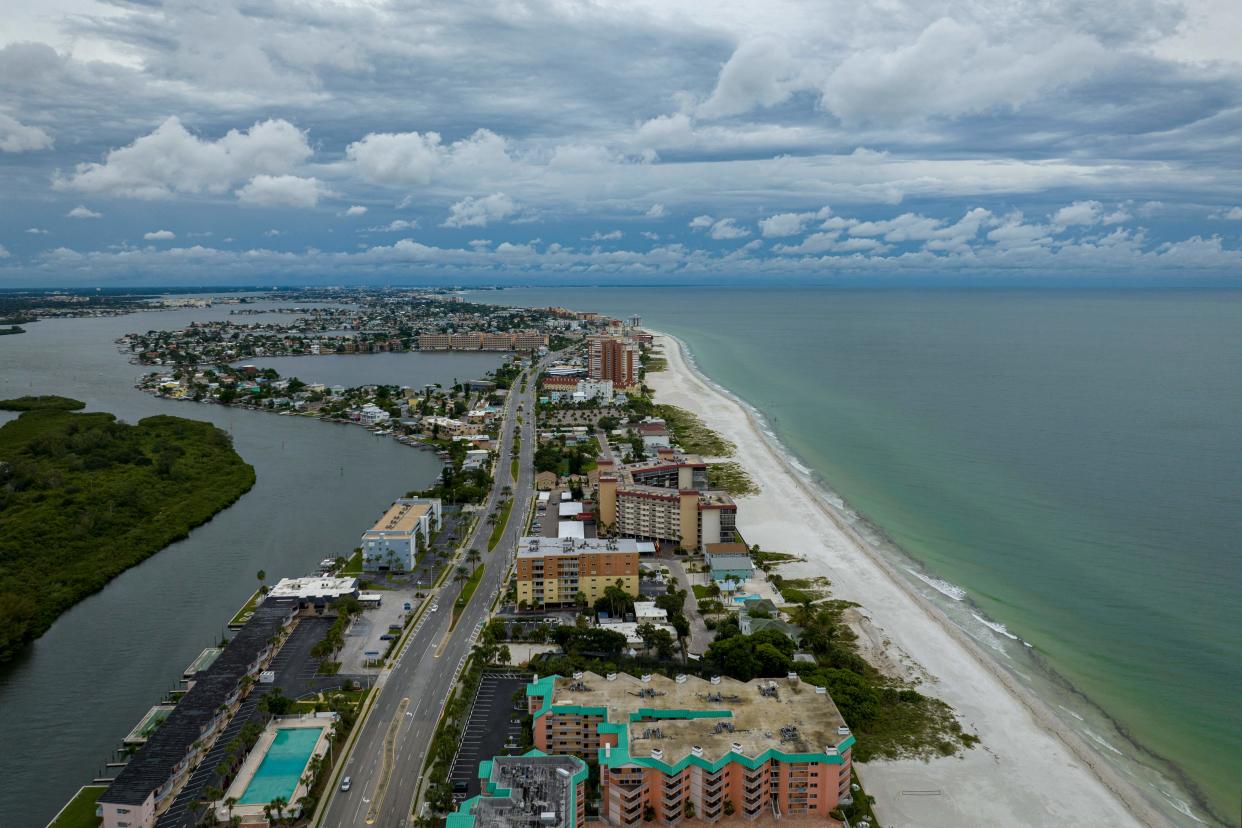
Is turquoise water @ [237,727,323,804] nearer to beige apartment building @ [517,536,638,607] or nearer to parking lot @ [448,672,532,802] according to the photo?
parking lot @ [448,672,532,802]

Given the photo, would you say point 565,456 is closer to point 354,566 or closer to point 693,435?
point 693,435

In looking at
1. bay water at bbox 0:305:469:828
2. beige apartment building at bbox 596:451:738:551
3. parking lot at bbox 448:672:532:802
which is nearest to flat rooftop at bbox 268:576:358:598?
bay water at bbox 0:305:469:828

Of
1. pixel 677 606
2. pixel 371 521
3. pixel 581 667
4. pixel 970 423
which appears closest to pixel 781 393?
pixel 970 423

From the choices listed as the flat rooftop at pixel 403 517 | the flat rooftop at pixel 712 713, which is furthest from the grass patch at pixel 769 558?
the flat rooftop at pixel 403 517

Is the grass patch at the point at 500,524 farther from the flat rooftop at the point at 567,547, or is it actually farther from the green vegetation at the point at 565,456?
the green vegetation at the point at 565,456

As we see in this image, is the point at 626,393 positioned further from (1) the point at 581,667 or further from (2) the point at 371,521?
(1) the point at 581,667

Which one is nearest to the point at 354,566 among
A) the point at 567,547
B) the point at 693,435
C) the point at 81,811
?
the point at 567,547

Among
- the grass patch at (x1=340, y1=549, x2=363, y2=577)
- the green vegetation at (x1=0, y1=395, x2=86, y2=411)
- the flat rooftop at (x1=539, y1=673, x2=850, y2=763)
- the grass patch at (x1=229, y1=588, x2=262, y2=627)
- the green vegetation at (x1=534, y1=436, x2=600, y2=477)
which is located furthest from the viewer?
the green vegetation at (x1=0, y1=395, x2=86, y2=411)
